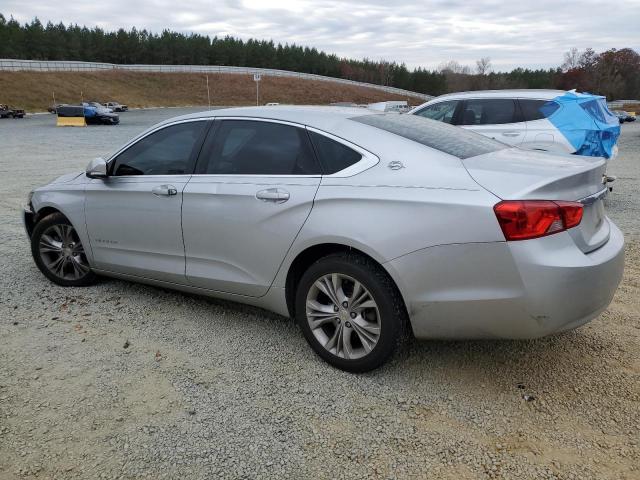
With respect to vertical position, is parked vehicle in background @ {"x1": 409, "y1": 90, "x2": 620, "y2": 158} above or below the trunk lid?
below

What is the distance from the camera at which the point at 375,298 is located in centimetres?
299

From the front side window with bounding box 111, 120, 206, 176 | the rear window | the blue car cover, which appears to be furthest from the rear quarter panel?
the blue car cover

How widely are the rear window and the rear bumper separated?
27.7 inches

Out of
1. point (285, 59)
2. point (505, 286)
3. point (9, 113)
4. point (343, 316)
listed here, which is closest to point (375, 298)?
point (343, 316)

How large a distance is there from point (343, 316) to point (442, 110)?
6357 millimetres

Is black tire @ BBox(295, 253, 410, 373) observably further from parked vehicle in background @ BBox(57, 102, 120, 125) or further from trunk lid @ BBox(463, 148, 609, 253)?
parked vehicle in background @ BBox(57, 102, 120, 125)

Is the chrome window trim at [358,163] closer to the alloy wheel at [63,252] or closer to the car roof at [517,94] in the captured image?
the alloy wheel at [63,252]

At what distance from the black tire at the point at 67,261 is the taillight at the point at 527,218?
11.7ft

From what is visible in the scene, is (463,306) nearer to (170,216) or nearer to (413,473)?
(413,473)

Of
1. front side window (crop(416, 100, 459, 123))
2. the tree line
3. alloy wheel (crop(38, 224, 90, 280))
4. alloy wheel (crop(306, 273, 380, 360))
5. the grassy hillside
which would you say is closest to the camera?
alloy wheel (crop(306, 273, 380, 360))

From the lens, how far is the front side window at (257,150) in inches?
135

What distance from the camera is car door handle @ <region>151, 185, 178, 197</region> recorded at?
3871 millimetres

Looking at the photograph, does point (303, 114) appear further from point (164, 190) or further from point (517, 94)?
point (517, 94)

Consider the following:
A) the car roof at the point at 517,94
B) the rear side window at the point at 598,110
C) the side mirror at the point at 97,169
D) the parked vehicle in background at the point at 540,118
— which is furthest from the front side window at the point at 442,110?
the side mirror at the point at 97,169
